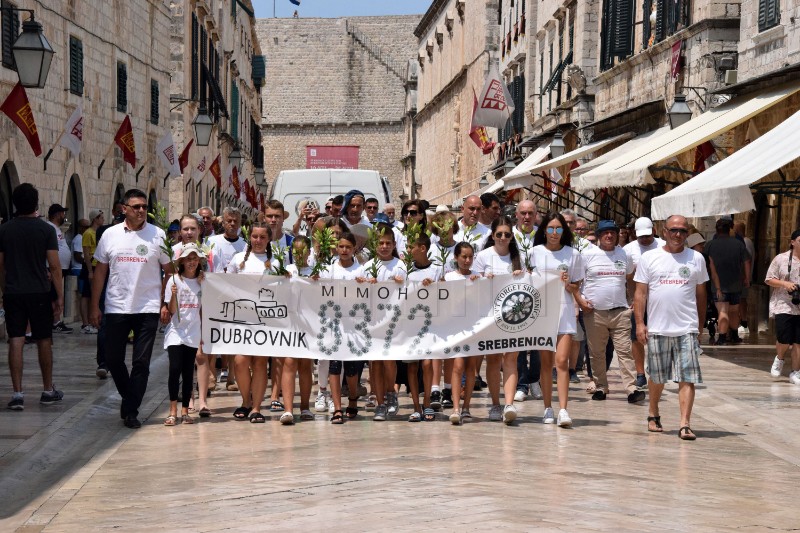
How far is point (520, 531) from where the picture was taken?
273 inches

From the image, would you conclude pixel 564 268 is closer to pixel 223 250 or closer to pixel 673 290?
pixel 673 290

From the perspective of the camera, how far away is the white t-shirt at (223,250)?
13422mm

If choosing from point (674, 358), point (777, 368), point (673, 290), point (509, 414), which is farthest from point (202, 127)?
point (674, 358)

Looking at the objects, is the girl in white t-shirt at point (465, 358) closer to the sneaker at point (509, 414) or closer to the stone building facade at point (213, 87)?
the sneaker at point (509, 414)

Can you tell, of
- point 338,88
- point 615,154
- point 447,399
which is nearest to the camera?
point 447,399

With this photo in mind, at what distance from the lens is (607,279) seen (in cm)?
1375

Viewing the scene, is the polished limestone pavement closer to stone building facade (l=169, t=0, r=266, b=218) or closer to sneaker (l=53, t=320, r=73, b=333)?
sneaker (l=53, t=320, r=73, b=333)

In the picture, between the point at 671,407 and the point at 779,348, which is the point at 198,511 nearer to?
the point at 671,407

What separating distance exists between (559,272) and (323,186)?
9185mm

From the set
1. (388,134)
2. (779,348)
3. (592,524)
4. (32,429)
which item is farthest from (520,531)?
(388,134)

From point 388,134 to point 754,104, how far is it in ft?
236

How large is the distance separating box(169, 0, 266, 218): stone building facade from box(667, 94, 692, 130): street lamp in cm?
1634

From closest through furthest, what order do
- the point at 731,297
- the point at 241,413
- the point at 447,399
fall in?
the point at 241,413 → the point at 447,399 → the point at 731,297

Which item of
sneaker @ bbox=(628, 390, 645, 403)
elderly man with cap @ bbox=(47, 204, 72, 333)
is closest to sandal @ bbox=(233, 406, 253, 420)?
sneaker @ bbox=(628, 390, 645, 403)
